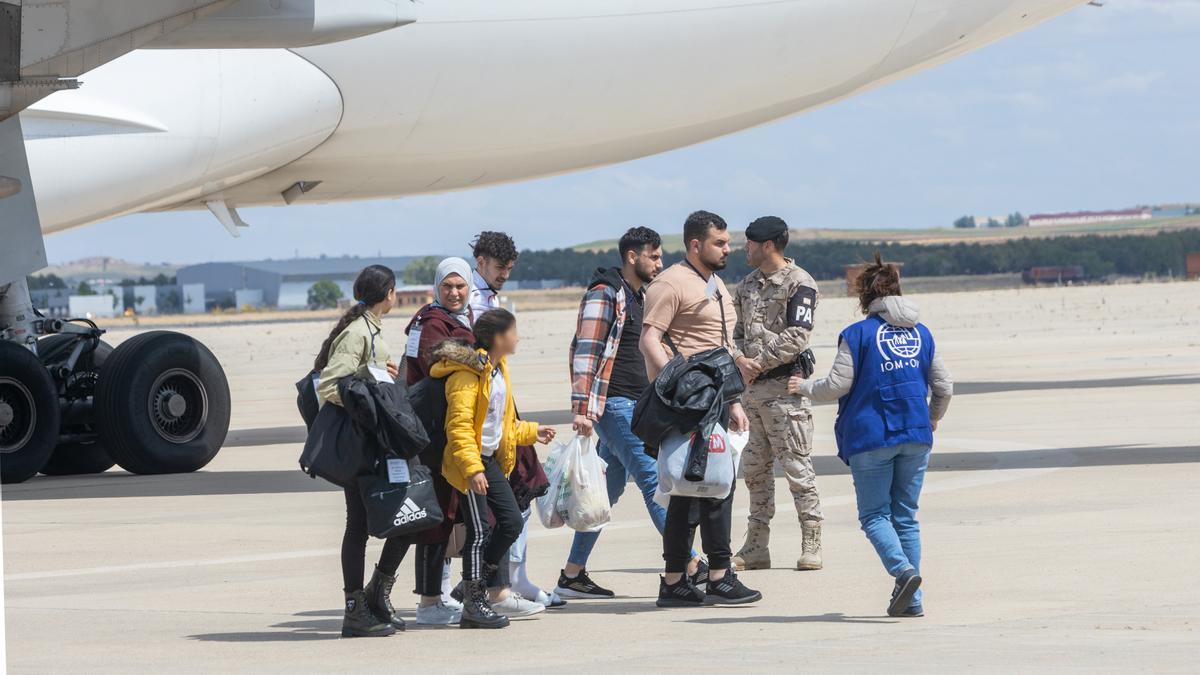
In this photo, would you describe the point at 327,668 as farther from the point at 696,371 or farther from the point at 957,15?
the point at 957,15

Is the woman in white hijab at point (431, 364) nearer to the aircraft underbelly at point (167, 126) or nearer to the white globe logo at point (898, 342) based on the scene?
the white globe logo at point (898, 342)

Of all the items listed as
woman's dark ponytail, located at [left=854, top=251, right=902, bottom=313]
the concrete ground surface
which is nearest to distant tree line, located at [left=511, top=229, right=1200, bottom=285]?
the concrete ground surface

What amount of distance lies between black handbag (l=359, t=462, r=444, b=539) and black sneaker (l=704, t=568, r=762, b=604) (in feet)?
5.00

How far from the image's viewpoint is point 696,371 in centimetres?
898

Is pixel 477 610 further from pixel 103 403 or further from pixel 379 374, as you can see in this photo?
pixel 103 403

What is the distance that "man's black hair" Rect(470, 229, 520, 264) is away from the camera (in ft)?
30.5

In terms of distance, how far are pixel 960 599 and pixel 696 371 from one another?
5.47 ft

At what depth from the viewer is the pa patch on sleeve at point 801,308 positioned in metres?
9.95

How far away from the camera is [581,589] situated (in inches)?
369

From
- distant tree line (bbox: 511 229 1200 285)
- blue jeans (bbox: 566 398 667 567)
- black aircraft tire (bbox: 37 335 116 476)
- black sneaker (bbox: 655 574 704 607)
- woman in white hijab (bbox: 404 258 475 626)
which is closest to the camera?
woman in white hijab (bbox: 404 258 475 626)

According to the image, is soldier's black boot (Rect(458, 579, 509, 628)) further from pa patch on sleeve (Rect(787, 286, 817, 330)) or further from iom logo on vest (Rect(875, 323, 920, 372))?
pa patch on sleeve (Rect(787, 286, 817, 330))

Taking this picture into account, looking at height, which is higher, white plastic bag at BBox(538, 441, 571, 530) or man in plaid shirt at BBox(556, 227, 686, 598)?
man in plaid shirt at BBox(556, 227, 686, 598)

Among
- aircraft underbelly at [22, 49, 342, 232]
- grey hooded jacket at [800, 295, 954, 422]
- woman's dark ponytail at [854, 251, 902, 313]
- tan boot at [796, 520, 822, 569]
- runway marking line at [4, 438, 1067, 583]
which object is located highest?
aircraft underbelly at [22, 49, 342, 232]

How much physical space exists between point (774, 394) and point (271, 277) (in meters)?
164
